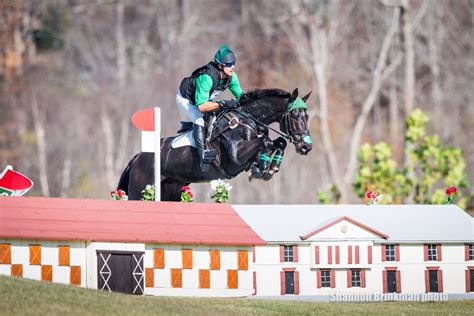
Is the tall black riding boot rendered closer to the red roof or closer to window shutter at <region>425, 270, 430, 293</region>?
the red roof

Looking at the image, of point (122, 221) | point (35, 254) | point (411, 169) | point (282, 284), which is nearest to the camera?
point (35, 254)

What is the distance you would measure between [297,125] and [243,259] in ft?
7.95

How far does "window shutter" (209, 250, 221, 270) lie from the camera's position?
1995 cm

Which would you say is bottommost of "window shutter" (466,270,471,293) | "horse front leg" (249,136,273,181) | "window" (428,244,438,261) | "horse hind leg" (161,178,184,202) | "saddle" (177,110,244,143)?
"window shutter" (466,270,471,293)

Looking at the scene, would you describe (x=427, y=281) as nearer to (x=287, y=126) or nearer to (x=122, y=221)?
(x=287, y=126)

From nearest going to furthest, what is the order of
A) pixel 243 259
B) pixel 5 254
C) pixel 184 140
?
pixel 5 254 < pixel 243 259 < pixel 184 140

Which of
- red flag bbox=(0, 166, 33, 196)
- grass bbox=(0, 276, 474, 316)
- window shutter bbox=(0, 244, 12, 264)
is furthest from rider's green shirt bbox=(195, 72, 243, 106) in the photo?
window shutter bbox=(0, 244, 12, 264)

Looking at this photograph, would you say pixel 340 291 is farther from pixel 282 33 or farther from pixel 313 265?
pixel 282 33

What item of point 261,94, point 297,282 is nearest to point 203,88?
point 261,94

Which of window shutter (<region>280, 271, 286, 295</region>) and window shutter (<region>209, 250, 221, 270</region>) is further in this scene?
window shutter (<region>280, 271, 286, 295</region>)

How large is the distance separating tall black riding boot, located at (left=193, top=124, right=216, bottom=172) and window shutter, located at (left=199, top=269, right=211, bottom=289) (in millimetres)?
2150

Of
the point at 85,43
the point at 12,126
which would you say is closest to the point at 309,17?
the point at 12,126

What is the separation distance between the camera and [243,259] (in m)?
20.2

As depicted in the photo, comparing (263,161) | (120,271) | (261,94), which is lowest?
(120,271)
